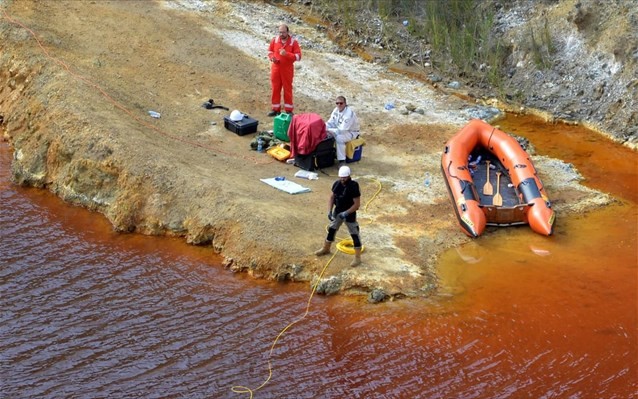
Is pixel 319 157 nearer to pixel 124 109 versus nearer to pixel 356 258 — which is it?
pixel 356 258

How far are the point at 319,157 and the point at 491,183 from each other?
2.79m

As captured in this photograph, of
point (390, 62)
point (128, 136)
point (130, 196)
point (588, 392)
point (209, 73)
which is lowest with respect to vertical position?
point (588, 392)

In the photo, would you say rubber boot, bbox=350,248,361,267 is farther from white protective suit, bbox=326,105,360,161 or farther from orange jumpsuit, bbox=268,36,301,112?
orange jumpsuit, bbox=268,36,301,112

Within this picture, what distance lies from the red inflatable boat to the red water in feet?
0.90

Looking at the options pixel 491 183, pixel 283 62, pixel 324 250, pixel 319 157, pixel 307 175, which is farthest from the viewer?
pixel 283 62

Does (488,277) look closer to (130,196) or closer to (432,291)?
(432,291)

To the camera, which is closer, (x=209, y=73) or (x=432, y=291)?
(x=432, y=291)

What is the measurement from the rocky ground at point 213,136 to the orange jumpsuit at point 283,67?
51 centimetres

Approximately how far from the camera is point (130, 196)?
1255 cm

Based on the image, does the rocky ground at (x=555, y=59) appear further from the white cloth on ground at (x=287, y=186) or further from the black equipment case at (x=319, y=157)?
the white cloth on ground at (x=287, y=186)

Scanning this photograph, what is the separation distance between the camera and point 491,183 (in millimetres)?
13328

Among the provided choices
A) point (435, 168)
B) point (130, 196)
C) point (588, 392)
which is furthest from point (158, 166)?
point (588, 392)

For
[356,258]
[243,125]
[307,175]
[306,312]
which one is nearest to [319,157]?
[307,175]

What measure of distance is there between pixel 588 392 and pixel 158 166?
7.05 meters
